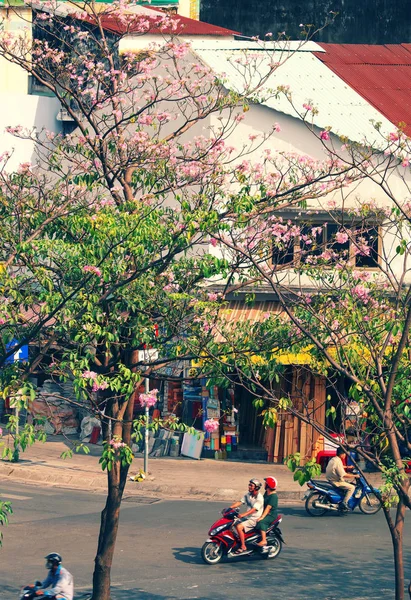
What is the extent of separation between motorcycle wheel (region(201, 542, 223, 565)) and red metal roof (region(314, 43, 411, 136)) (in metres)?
13.6

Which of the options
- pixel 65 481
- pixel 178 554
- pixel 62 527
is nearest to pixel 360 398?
pixel 178 554

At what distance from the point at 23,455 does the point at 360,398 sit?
1573 cm

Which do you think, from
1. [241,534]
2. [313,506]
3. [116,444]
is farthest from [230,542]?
[116,444]

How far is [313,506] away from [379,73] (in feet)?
46.3

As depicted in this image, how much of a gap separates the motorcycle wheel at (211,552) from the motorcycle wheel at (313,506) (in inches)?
147

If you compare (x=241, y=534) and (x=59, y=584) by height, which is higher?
(x=241, y=534)

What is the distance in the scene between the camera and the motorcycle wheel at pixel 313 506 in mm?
20172

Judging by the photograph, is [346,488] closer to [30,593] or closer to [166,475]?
[166,475]

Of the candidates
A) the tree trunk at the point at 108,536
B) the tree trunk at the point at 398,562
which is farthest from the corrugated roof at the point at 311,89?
the tree trunk at the point at 398,562

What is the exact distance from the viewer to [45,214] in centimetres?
1377

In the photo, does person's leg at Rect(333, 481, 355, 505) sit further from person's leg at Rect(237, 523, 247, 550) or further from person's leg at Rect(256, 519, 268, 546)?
person's leg at Rect(237, 523, 247, 550)

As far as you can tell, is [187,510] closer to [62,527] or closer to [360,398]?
[62,527]

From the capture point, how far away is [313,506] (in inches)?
795

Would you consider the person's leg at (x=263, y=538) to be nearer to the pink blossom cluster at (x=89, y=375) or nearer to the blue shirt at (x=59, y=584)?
the blue shirt at (x=59, y=584)
